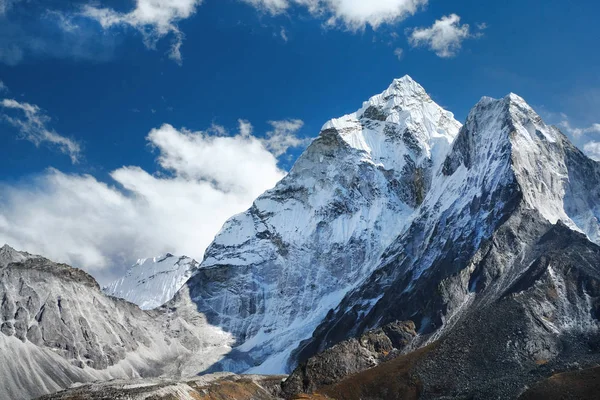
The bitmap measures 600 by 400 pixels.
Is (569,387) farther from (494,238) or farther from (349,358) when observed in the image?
(494,238)

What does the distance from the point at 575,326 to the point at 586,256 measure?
2711 centimetres

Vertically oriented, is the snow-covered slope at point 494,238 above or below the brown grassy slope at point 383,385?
above

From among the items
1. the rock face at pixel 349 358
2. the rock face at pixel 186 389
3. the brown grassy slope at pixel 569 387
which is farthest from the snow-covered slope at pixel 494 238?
the brown grassy slope at pixel 569 387

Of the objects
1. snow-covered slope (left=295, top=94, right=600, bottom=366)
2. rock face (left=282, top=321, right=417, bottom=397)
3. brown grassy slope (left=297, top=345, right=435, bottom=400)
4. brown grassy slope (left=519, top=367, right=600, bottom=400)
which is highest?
snow-covered slope (left=295, top=94, right=600, bottom=366)

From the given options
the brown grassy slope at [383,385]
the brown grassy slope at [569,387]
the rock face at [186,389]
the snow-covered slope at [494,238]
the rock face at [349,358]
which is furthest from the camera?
the snow-covered slope at [494,238]

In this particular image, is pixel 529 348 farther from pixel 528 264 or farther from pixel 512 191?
pixel 512 191

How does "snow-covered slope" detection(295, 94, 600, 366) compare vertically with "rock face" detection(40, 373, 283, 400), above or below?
above

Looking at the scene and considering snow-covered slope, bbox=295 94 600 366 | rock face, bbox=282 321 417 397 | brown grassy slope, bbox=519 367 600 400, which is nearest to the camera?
brown grassy slope, bbox=519 367 600 400

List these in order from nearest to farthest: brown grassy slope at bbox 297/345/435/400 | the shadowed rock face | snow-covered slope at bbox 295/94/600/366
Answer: the shadowed rock face
brown grassy slope at bbox 297/345/435/400
snow-covered slope at bbox 295/94/600/366

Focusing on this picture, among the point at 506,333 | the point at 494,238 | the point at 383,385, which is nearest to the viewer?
the point at 383,385

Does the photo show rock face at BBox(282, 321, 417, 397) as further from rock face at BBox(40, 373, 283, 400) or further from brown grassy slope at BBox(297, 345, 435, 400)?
rock face at BBox(40, 373, 283, 400)

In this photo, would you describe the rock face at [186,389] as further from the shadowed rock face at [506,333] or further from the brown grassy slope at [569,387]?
the brown grassy slope at [569,387]

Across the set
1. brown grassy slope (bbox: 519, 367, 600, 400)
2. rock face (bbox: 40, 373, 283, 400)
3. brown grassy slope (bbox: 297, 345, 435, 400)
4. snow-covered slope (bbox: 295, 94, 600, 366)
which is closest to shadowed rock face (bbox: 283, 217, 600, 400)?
brown grassy slope (bbox: 297, 345, 435, 400)

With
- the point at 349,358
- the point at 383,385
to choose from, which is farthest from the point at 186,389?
the point at 383,385
